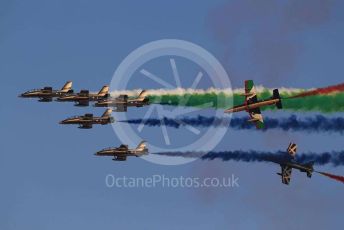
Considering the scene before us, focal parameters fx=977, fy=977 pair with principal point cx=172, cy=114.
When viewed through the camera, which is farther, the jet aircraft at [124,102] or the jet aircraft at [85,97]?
the jet aircraft at [85,97]

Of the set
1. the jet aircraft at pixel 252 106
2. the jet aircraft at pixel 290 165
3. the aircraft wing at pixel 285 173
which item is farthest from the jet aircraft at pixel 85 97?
the aircraft wing at pixel 285 173

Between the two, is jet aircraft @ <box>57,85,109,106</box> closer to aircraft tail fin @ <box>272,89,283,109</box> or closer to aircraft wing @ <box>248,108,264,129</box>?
aircraft wing @ <box>248,108,264,129</box>

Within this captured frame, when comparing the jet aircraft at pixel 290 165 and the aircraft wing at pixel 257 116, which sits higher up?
the aircraft wing at pixel 257 116

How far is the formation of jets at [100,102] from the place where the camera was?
177m

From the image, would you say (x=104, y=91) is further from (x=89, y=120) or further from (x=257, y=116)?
(x=257, y=116)

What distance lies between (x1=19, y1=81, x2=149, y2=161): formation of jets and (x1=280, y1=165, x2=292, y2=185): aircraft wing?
2536 centimetres

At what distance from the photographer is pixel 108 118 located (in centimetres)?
17900

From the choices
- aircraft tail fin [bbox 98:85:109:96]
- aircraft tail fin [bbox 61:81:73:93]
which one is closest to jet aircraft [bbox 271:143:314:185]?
aircraft tail fin [bbox 98:85:109:96]

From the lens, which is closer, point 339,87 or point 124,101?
point 339,87

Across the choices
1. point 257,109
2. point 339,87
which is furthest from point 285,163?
point 339,87

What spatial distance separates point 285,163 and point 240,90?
15.6 m

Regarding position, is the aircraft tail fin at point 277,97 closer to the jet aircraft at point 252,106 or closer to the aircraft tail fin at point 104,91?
the jet aircraft at point 252,106

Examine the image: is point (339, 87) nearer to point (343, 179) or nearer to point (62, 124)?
point (343, 179)

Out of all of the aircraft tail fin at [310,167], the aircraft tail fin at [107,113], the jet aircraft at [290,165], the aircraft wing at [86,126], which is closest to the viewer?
the aircraft tail fin at [310,167]
